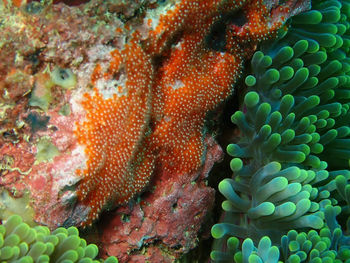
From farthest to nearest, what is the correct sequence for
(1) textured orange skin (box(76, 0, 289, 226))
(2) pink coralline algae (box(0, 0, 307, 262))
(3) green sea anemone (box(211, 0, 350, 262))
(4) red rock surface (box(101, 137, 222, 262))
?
1. (4) red rock surface (box(101, 137, 222, 262))
2. (3) green sea anemone (box(211, 0, 350, 262))
3. (1) textured orange skin (box(76, 0, 289, 226))
4. (2) pink coralline algae (box(0, 0, 307, 262))

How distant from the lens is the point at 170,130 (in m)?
2.39

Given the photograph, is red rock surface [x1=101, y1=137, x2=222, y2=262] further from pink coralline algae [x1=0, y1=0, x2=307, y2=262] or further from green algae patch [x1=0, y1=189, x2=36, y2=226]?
green algae patch [x1=0, y1=189, x2=36, y2=226]

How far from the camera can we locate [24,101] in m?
1.89

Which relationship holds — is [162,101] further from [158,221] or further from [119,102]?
[158,221]

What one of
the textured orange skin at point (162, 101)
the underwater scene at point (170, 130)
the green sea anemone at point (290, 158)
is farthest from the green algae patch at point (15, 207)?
the green sea anemone at point (290, 158)

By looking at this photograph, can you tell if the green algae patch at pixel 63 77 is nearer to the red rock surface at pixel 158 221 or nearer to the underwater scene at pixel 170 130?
the underwater scene at pixel 170 130

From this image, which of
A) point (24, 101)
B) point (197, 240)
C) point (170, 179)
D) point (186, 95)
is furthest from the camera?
point (197, 240)

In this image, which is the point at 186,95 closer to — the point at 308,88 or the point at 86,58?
the point at 86,58

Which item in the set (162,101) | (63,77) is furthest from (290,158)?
(63,77)

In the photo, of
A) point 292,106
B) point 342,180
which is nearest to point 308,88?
point 292,106

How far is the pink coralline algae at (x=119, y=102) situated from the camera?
6.09 ft

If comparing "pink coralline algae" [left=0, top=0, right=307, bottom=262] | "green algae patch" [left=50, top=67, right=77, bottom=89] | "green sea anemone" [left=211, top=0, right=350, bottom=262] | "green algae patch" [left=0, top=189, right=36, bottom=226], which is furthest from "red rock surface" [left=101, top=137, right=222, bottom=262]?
"green algae patch" [left=50, top=67, right=77, bottom=89]

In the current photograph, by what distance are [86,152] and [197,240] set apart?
1.41 metres

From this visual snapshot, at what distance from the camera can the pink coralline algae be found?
73.0 inches
